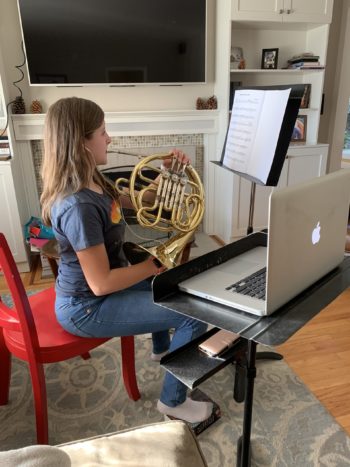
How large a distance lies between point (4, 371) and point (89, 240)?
0.76m

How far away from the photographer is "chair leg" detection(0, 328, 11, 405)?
4.64 ft

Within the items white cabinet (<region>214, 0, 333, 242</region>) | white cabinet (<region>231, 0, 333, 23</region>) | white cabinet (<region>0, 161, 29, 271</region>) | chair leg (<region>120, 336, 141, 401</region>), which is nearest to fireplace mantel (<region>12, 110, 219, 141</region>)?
white cabinet (<region>214, 0, 333, 242</region>)

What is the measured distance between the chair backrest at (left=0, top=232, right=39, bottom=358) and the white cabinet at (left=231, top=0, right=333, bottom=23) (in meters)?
2.35

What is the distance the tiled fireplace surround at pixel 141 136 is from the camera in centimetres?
268

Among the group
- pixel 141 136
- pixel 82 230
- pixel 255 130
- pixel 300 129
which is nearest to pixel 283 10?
pixel 300 129

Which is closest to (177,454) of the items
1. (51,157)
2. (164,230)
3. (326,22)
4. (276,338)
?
(276,338)

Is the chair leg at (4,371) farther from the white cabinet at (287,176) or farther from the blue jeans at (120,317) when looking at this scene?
the white cabinet at (287,176)

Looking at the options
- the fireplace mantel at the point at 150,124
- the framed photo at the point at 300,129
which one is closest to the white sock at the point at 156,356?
the fireplace mantel at the point at 150,124

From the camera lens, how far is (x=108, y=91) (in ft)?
9.21

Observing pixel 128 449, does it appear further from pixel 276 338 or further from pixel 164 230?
pixel 164 230

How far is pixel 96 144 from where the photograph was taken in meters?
1.17

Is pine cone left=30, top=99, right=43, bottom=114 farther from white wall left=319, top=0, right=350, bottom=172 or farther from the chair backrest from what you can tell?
white wall left=319, top=0, right=350, bottom=172

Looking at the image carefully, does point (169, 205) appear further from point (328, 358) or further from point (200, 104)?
point (200, 104)

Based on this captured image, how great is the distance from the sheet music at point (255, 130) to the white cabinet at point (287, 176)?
1.45m
